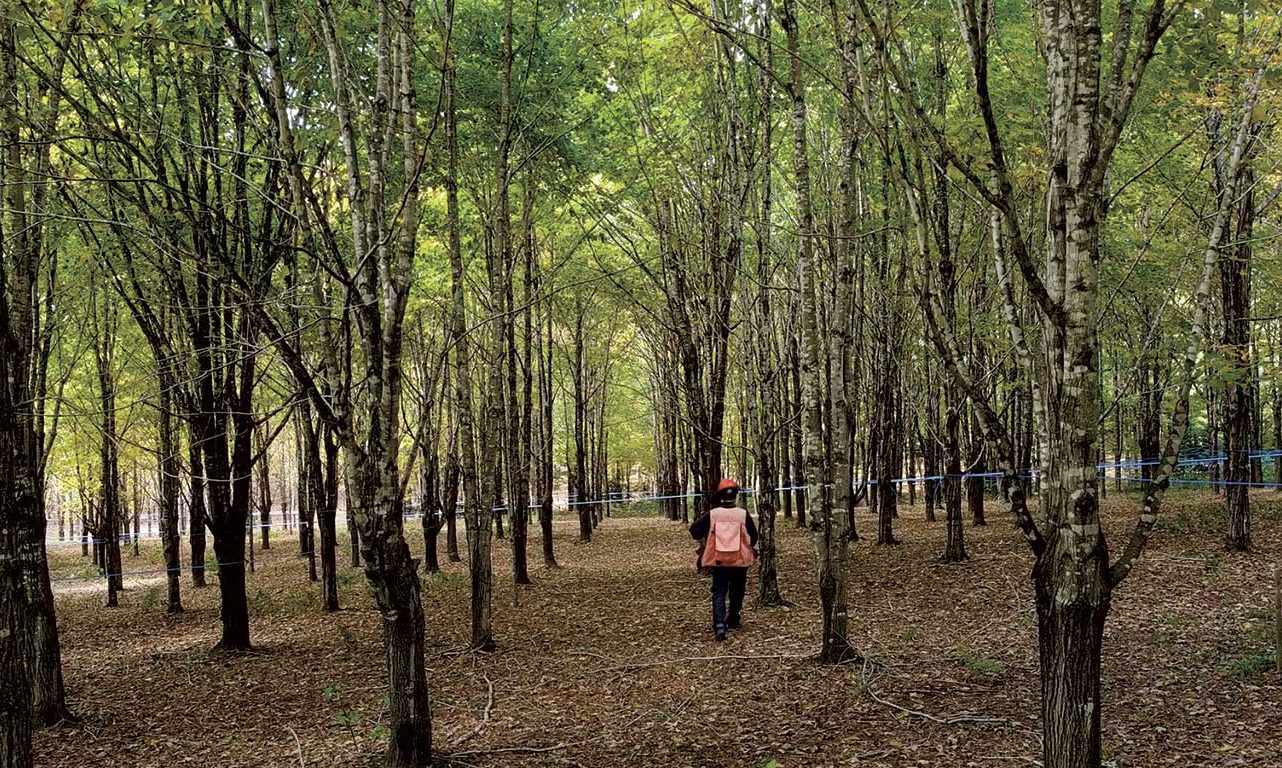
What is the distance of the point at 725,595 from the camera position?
8.48 metres

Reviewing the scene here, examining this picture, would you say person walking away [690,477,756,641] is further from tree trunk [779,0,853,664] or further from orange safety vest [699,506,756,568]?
tree trunk [779,0,853,664]

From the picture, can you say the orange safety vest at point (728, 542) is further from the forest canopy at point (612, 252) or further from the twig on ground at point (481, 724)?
the twig on ground at point (481, 724)

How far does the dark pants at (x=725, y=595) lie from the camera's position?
827cm

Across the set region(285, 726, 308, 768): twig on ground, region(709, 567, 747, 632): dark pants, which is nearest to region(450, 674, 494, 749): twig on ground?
region(285, 726, 308, 768): twig on ground

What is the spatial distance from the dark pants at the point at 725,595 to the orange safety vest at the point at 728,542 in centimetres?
10

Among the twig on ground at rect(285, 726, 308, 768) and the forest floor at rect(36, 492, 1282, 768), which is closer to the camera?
the forest floor at rect(36, 492, 1282, 768)

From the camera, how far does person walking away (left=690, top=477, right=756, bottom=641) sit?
834 cm

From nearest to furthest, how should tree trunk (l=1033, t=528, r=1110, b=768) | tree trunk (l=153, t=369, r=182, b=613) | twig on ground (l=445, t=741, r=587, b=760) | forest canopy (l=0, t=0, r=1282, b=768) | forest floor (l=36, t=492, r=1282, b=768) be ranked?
tree trunk (l=1033, t=528, r=1110, b=768) → forest canopy (l=0, t=0, r=1282, b=768) → forest floor (l=36, t=492, r=1282, b=768) → twig on ground (l=445, t=741, r=587, b=760) → tree trunk (l=153, t=369, r=182, b=613)

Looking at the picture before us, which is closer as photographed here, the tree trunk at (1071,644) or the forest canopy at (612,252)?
the tree trunk at (1071,644)

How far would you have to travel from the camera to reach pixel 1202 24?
476 centimetres

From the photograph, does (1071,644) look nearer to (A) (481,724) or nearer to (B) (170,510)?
(A) (481,724)

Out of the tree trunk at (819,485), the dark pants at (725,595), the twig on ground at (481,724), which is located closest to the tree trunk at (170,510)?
the twig on ground at (481,724)

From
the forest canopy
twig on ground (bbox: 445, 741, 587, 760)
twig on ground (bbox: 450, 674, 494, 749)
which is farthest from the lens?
twig on ground (bbox: 450, 674, 494, 749)

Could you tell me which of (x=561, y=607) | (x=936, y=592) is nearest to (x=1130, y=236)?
(x=936, y=592)
